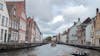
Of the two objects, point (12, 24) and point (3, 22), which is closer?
point (3, 22)

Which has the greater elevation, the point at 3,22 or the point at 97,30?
the point at 3,22

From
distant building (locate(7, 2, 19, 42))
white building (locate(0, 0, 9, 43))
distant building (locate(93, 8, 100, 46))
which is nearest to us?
white building (locate(0, 0, 9, 43))

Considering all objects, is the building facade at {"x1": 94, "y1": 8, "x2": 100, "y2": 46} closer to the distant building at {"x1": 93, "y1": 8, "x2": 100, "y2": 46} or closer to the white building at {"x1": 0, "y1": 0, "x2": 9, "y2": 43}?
the distant building at {"x1": 93, "y1": 8, "x2": 100, "y2": 46}

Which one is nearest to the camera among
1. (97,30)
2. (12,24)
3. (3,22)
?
(3,22)

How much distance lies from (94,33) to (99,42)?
9.02m

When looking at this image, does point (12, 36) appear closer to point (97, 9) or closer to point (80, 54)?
point (80, 54)

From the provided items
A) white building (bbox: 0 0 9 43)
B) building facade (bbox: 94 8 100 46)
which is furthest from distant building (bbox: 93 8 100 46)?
white building (bbox: 0 0 9 43)

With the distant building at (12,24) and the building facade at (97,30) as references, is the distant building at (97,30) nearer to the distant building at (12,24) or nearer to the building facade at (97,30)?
the building facade at (97,30)

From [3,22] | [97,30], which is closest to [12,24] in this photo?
[3,22]

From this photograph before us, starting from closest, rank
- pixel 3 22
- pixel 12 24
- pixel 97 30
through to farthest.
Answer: pixel 3 22
pixel 12 24
pixel 97 30

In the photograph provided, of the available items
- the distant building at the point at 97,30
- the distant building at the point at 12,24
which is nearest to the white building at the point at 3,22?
the distant building at the point at 12,24

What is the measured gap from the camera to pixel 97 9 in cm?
11094

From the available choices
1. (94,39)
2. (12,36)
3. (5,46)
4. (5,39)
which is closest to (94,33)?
(94,39)

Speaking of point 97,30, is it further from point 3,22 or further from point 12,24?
point 3,22
